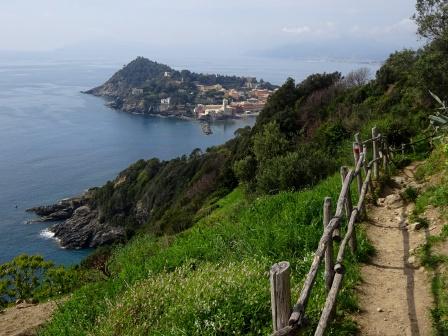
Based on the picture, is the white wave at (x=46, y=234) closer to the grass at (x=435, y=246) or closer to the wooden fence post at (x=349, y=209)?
the grass at (x=435, y=246)

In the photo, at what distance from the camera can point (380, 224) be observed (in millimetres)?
8133

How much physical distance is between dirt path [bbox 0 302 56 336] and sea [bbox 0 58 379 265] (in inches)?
1259

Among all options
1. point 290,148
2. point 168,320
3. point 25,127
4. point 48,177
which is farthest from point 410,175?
point 25,127

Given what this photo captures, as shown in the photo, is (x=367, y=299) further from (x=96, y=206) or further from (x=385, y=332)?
(x=96, y=206)

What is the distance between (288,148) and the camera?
2875cm

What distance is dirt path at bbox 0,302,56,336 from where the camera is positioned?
27.9 ft

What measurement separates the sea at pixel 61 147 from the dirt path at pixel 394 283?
122ft

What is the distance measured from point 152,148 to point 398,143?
7110 centimetres

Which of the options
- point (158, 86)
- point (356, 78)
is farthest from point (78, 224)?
point (158, 86)

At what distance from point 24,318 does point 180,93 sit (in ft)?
458

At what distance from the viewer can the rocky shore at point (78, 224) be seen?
47162 mm

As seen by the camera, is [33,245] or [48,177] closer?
[33,245]

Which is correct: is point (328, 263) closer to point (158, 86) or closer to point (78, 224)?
point (78, 224)

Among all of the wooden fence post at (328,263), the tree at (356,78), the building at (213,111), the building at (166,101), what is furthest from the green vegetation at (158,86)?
the wooden fence post at (328,263)
